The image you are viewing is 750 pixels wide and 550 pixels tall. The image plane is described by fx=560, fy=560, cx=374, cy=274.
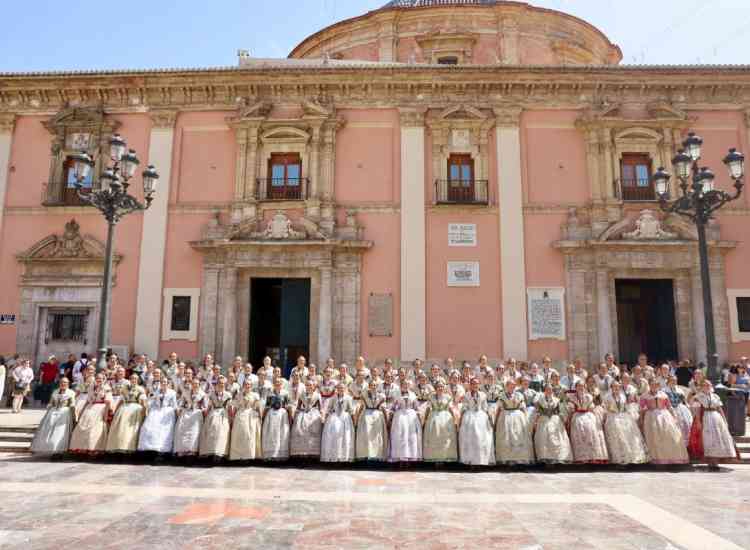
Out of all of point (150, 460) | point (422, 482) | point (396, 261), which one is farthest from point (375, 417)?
point (396, 261)

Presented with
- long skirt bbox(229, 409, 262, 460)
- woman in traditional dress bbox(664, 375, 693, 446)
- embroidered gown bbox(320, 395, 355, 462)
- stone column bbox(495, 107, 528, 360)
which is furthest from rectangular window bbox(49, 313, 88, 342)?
woman in traditional dress bbox(664, 375, 693, 446)

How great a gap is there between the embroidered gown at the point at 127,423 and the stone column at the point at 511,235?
9266 mm

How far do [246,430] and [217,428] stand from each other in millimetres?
430

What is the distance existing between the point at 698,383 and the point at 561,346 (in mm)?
6160

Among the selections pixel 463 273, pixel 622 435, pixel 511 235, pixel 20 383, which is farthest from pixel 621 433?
pixel 20 383

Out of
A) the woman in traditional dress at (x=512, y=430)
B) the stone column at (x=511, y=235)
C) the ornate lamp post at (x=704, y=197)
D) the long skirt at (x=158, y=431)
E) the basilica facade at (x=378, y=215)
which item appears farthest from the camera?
the basilica facade at (x=378, y=215)

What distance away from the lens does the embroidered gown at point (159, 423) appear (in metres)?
8.30

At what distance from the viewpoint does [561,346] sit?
1473 cm

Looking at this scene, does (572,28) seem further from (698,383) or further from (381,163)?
(698,383)

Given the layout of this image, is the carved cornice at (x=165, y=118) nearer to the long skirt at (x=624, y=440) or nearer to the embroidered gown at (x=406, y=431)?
the embroidered gown at (x=406, y=431)

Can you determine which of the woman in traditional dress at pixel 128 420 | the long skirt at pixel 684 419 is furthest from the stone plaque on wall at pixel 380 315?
the long skirt at pixel 684 419

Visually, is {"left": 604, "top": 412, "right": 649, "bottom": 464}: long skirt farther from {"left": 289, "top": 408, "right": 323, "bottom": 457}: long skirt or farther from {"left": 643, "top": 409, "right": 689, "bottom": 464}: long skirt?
{"left": 289, "top": 408, "right": 323, "bottom": 457}: long skirt

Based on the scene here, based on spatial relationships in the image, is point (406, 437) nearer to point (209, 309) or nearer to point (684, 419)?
point (684, 419)

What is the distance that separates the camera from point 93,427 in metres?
8.46
